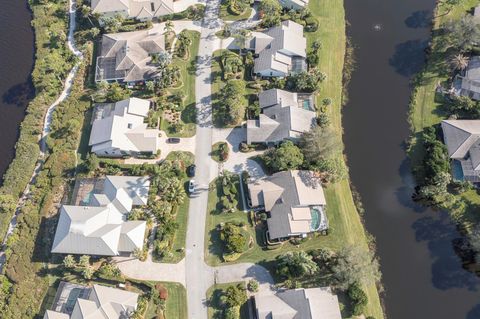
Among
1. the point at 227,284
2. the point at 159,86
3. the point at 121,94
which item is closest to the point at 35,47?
the point at 121,94

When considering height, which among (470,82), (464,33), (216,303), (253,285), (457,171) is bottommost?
(216,303)

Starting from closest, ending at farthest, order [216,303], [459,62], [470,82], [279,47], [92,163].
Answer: [216,303], [92,163], [470,82], [459,62], [279,47]

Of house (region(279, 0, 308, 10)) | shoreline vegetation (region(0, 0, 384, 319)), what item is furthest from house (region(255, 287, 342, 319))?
house (region(279, 0, 308, 10))

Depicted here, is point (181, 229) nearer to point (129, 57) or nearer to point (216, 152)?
point (216, 152)

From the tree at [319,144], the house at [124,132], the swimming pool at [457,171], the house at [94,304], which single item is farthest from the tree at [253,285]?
the swimming pool at [457,171]

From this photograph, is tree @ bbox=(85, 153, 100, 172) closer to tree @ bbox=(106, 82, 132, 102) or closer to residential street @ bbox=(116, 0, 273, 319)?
tree @ bbox=(106, 82, 132, 102)

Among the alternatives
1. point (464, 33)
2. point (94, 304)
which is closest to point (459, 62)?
point (464, 33)

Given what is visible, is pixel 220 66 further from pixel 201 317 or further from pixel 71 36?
pixel 201 317

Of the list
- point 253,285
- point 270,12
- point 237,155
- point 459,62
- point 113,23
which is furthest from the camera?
point 113,23
